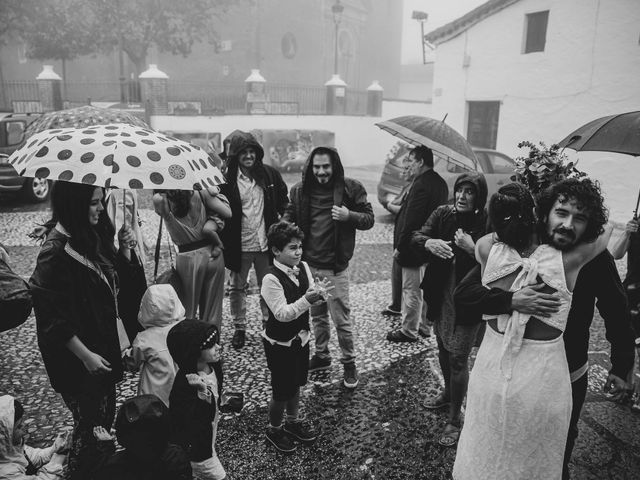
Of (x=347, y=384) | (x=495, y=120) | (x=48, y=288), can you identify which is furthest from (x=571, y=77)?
(x=48, y=288)

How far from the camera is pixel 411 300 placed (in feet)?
15.8

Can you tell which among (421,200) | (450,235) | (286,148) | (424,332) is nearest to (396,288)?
(424,332)

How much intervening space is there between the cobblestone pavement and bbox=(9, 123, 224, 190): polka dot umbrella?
5.73ft

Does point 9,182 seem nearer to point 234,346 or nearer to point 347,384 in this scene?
point 234,346

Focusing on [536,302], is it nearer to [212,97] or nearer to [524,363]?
[524,363]

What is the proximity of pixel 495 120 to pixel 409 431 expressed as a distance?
44.3 ft

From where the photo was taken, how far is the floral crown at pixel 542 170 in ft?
9.41

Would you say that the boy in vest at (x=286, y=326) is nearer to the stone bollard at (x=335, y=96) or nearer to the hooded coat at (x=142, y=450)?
the hooded coat at (x=142, y=450)

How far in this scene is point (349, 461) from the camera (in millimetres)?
3166

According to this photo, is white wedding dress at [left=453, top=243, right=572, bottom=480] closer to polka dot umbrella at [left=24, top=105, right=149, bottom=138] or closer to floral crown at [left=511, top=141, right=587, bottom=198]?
floral crown at [left=511, top=141, right=587, bottom=198]

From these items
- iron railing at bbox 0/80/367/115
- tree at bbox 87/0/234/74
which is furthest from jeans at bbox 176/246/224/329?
tree at bbox 87/0/234/74

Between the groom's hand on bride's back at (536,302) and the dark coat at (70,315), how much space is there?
81.0 inches

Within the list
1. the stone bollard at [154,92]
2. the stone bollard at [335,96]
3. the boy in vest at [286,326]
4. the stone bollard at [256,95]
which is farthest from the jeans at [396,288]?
the stone bollard at [335,96]

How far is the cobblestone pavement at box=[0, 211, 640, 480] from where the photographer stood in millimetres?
3127
